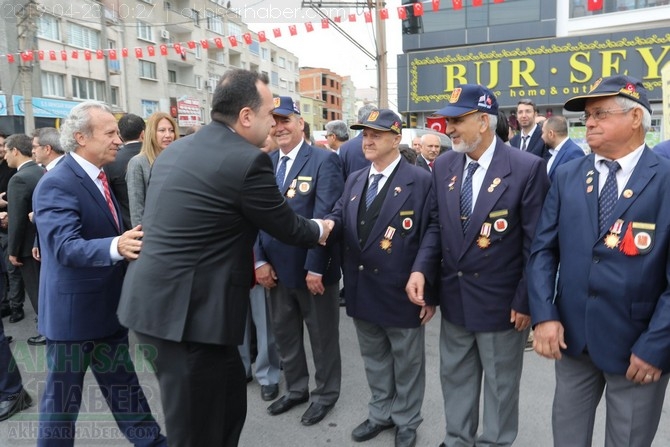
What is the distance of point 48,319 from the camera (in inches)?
97.9

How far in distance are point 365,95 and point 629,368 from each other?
4409 inches

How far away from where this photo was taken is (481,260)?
240 cm

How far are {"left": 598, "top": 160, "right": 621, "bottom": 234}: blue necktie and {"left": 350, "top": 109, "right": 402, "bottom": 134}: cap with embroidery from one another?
1176 millimetres

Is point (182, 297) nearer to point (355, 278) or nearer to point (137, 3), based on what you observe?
point (355, 278)

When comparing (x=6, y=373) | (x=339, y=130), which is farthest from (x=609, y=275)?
(x=339, y=130)

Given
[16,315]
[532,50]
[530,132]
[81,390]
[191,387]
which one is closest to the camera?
[191,387]

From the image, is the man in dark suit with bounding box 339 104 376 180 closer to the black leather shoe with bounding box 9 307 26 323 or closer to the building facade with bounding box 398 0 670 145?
the black leather shoe with bounding box 9 307 26 323

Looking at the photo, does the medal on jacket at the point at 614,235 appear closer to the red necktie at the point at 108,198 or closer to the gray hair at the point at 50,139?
the red necktie at the point at 108,198

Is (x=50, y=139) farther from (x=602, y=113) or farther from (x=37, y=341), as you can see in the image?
(x=602, y=113)

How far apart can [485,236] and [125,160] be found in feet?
10.5

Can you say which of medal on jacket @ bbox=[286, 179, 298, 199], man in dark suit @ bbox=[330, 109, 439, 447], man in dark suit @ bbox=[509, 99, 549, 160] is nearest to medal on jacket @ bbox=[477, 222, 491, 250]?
man in dark suit @ bbox=[330, 109, 439, 447]

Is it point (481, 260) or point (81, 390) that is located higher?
point (481, 260)

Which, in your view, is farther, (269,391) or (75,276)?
(269,391)

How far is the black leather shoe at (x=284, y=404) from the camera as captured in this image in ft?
10.9
